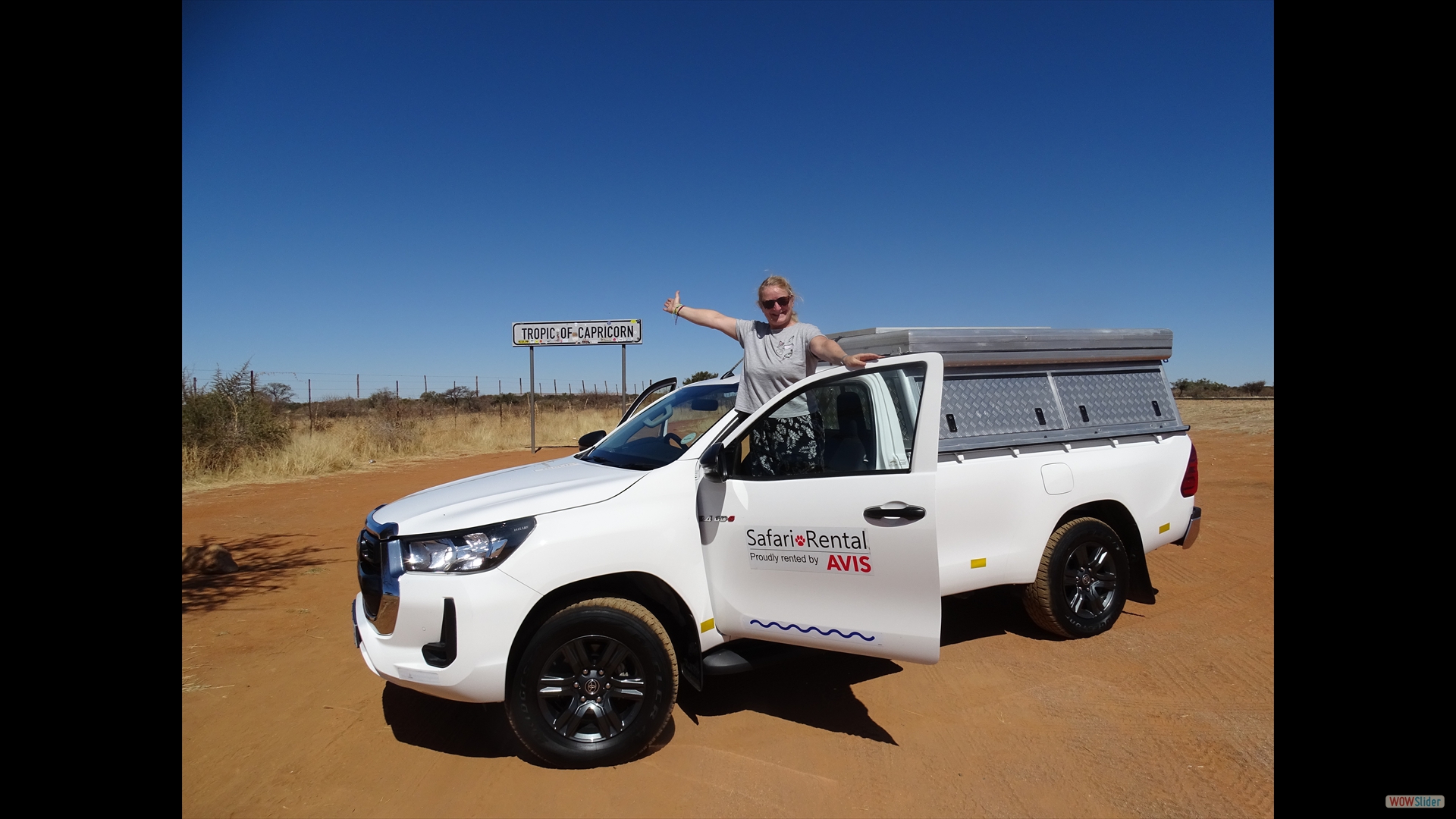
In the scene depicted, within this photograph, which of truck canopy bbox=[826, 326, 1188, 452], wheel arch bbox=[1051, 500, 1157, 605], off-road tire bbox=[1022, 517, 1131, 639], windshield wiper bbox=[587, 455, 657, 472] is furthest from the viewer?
wheel arch bbox=[1051, 500, 1157, 605]

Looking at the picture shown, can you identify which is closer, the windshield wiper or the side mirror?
the side mirror

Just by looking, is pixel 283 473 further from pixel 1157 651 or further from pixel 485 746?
pixel 1157 651

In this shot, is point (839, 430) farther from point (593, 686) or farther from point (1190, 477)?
point (1190, 477)

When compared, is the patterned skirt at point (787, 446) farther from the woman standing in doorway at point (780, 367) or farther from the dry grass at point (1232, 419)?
the dry grass at point (1232, 419)

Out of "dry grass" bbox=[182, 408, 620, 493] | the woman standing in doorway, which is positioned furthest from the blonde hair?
"dry grass" bbox=[182, 408, 620, 493]

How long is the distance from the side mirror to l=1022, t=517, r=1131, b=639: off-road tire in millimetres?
2507

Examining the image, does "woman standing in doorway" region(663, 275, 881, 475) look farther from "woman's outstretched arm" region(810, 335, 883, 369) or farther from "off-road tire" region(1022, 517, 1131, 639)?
"off-road tire" region(1022, 517, 1131, 639)

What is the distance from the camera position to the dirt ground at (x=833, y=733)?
9.76ft

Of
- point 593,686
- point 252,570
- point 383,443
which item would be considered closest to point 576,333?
point 383,443

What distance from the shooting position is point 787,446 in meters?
3.81

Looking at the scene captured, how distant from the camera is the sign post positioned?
20.5m
